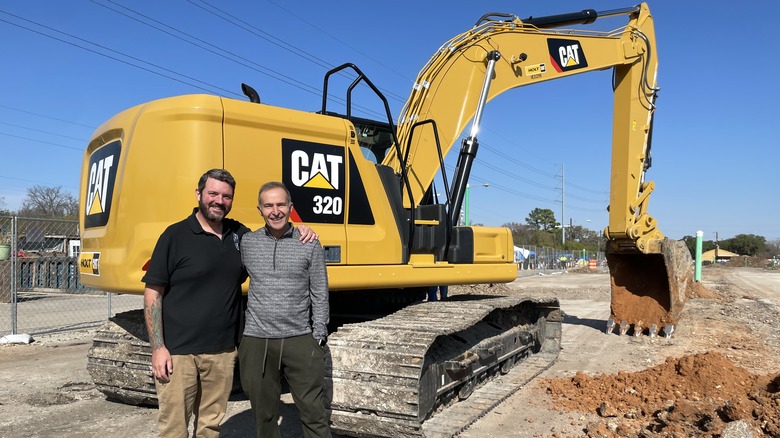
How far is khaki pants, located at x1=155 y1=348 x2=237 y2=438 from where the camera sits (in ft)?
10.6

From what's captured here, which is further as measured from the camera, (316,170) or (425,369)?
(316,170)

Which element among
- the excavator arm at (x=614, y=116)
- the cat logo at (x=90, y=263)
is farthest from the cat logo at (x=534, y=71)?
the cat logo at (x=90, y=263)

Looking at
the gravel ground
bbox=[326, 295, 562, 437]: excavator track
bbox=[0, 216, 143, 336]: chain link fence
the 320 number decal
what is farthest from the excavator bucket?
bbox=[0, 216, 143, 336]: chain link fence

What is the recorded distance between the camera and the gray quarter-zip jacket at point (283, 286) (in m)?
3.35

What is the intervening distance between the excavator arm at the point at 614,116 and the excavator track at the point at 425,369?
1.08 meters

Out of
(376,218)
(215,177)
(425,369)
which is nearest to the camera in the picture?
(215,177)

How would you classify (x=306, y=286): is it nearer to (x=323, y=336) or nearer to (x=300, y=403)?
(x=323, y=336)

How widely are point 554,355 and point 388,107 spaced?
4.35 m

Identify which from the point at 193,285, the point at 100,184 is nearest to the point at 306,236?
the point at 193,285

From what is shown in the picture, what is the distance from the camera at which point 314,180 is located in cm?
448

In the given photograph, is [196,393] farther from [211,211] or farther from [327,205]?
[327,205]

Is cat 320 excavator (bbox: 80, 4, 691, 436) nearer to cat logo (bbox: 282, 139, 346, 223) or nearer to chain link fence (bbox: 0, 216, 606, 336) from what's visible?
cat logo (bbox: 282, 139, 346, 223)

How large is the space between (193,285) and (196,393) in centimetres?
64

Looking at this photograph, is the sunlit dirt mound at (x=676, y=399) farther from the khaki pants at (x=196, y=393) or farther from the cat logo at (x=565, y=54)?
the cat logo at (x=565, y=54)
